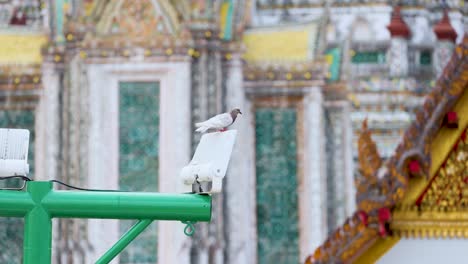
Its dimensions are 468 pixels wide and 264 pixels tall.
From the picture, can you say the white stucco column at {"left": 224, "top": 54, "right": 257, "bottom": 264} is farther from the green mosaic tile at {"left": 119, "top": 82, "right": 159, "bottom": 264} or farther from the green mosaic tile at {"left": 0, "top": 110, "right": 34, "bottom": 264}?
the green mosaic tile at {"left": 0, "top": 110, "right": 34, "bottom": 264}

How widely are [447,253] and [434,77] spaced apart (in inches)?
240

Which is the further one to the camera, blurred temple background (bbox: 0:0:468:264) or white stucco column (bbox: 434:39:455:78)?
white stucco column (bbox: 434:39:455:78)

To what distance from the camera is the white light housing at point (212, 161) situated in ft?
10.4

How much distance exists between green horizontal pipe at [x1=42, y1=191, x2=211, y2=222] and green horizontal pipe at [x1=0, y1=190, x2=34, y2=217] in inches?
2.0

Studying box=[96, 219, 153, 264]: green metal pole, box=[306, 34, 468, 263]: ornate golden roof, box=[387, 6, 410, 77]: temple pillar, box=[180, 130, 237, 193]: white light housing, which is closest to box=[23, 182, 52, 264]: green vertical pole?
box=[96, 219, 153, 264]: green metal pole

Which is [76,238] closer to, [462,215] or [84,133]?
[84,133]

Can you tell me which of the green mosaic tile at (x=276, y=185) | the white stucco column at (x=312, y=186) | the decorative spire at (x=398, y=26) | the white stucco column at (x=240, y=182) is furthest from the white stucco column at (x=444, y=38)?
the white stucco column at (x=240, y=182)

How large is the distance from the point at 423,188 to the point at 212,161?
1279mm

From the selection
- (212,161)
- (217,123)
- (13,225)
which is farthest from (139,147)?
(212,161)

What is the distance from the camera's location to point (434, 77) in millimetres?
10281

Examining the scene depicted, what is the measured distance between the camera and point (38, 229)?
3.14 metres

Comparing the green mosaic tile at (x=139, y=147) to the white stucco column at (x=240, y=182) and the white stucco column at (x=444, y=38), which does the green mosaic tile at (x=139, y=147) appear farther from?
the white stucco column at (x=444, y=38)

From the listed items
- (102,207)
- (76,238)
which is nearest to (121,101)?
(76,238)

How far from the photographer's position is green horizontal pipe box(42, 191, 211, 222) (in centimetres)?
316
